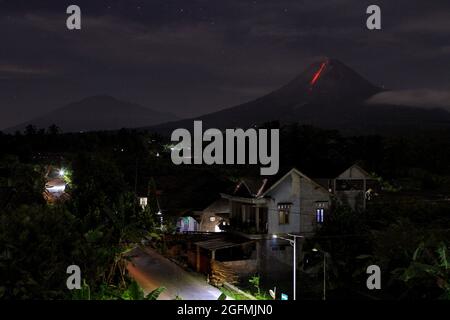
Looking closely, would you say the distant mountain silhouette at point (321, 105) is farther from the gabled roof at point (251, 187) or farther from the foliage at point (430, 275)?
the foliage at point (430, 275)

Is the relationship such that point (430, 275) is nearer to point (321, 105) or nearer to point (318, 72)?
point (318, 72)

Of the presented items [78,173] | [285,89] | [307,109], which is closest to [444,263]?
[78,173]

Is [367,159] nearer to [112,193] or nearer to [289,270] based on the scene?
[289,270]

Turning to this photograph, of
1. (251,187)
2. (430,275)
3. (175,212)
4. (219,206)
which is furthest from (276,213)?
(430,275)

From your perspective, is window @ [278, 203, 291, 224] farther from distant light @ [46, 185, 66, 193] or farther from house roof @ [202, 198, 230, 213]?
distant light @ [46, 185, 66, 193]

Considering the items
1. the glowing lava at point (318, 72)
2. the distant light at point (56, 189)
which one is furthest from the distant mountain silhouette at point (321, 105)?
the distant light at point (56, 189)

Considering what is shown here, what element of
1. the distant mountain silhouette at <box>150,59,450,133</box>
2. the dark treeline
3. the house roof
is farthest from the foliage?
the distant mountain silhouette at <box>150,59,450,133</box>
